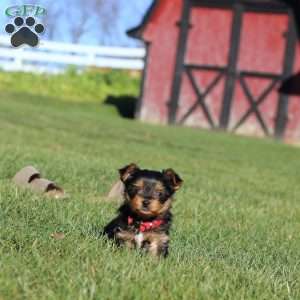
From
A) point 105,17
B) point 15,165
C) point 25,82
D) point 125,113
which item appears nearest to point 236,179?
point 15,165

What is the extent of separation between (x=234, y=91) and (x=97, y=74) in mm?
10571

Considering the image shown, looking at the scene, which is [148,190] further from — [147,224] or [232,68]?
[232,68]

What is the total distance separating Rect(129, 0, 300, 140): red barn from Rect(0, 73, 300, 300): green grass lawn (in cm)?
849

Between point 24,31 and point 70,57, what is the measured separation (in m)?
29.8

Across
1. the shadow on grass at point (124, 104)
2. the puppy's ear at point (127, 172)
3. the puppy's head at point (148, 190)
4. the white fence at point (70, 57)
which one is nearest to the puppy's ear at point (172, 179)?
the puppy's head at point (148, 190)

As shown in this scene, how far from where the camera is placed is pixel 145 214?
584 cm

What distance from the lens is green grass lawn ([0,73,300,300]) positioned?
4703mm

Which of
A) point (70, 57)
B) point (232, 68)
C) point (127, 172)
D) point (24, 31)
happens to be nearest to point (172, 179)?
point (127, 172)

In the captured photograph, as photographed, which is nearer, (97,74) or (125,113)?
(125,113)

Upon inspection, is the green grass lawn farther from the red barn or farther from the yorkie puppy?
the red barn

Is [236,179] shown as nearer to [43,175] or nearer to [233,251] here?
[43,175]

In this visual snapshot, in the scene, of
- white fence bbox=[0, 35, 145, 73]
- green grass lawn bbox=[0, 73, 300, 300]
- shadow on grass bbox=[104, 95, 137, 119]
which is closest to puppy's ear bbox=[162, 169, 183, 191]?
green grass lawn bbox=[0, 73, 300, 300]

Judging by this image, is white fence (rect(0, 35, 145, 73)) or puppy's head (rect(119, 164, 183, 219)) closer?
puppy's head (rect(119, 164, 183, 219))

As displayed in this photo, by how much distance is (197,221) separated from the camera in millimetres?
A: 8539
